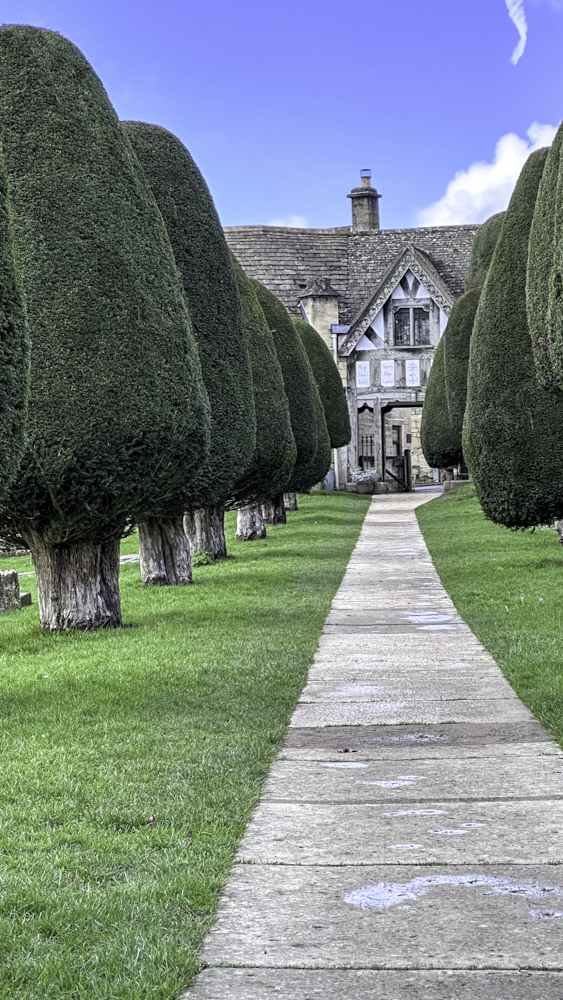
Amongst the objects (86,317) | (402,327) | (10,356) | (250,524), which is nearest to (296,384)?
(250,524)

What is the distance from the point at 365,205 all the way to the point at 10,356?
168 feet

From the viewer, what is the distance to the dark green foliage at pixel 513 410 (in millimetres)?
15727

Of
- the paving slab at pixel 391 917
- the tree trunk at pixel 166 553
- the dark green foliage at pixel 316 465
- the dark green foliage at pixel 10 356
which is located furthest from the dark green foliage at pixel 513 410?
the paving slab at pixel 391 917

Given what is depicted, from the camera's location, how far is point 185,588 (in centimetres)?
1484

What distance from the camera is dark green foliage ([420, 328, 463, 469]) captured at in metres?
34.2

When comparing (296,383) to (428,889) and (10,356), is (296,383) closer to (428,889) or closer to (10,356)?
(10,356)

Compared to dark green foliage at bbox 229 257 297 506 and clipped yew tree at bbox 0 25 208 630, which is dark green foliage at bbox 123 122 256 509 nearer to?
clipped yew tree at bbox 0 25 208 630

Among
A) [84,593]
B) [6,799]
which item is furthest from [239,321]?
[6,799]

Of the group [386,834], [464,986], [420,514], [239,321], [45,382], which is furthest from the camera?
[420,514]

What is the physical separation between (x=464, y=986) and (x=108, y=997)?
101cm

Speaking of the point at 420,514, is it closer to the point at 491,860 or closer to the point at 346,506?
the point at 346,506

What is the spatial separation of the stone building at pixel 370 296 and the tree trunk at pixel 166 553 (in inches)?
1215

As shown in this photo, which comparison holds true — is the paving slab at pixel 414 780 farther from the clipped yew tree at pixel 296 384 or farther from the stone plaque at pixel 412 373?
the stone plaque at pixel 412 373

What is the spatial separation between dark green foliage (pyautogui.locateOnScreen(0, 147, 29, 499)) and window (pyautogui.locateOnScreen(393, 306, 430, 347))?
39072 millimetres
